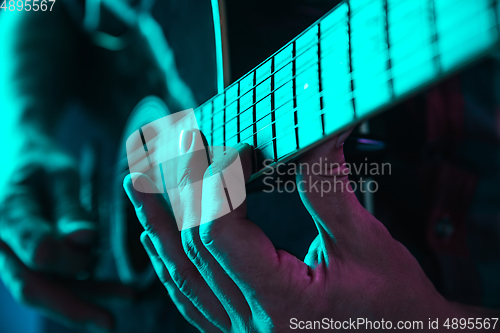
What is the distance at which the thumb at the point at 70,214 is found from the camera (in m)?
0.92

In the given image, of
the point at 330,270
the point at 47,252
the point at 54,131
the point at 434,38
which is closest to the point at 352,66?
the point at 434,38

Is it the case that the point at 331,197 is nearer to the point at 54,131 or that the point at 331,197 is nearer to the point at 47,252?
the point at 47,252

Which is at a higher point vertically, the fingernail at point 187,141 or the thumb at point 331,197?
the fingernail at point 187,141

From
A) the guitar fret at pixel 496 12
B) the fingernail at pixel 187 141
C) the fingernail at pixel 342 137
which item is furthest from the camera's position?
the fingernail at pixel 187 141

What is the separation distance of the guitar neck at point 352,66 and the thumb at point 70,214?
71cm

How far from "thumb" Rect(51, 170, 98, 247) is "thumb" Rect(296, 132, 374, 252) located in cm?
80

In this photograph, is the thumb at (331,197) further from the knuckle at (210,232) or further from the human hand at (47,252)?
the human hand at (47,252)

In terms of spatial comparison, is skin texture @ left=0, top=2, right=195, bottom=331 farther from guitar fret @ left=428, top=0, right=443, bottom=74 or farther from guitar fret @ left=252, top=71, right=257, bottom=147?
guitar fret @ left=428, top=0, right=443, bottom=74

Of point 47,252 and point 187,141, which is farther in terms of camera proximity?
point 47,252

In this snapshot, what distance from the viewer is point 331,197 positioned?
0.35 m

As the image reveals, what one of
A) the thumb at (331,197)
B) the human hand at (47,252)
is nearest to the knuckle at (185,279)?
the thumb at (331,197)

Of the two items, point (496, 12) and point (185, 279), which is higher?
point (496, 12)

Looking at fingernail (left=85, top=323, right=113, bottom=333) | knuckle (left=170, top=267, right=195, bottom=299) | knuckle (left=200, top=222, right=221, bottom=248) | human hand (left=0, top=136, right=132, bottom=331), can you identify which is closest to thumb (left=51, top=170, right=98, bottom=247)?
human hand (left=0, top=136, right=132, bottom=331)

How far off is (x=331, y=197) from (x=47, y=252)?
0.85 m
